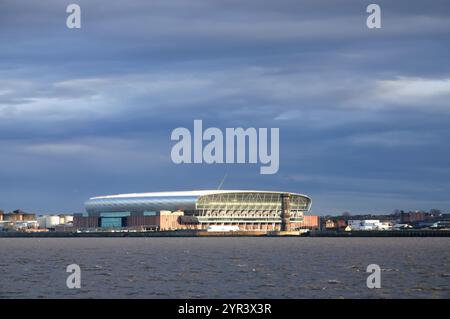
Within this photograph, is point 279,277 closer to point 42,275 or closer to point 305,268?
point 305,268

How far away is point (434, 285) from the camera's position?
5866 cm
